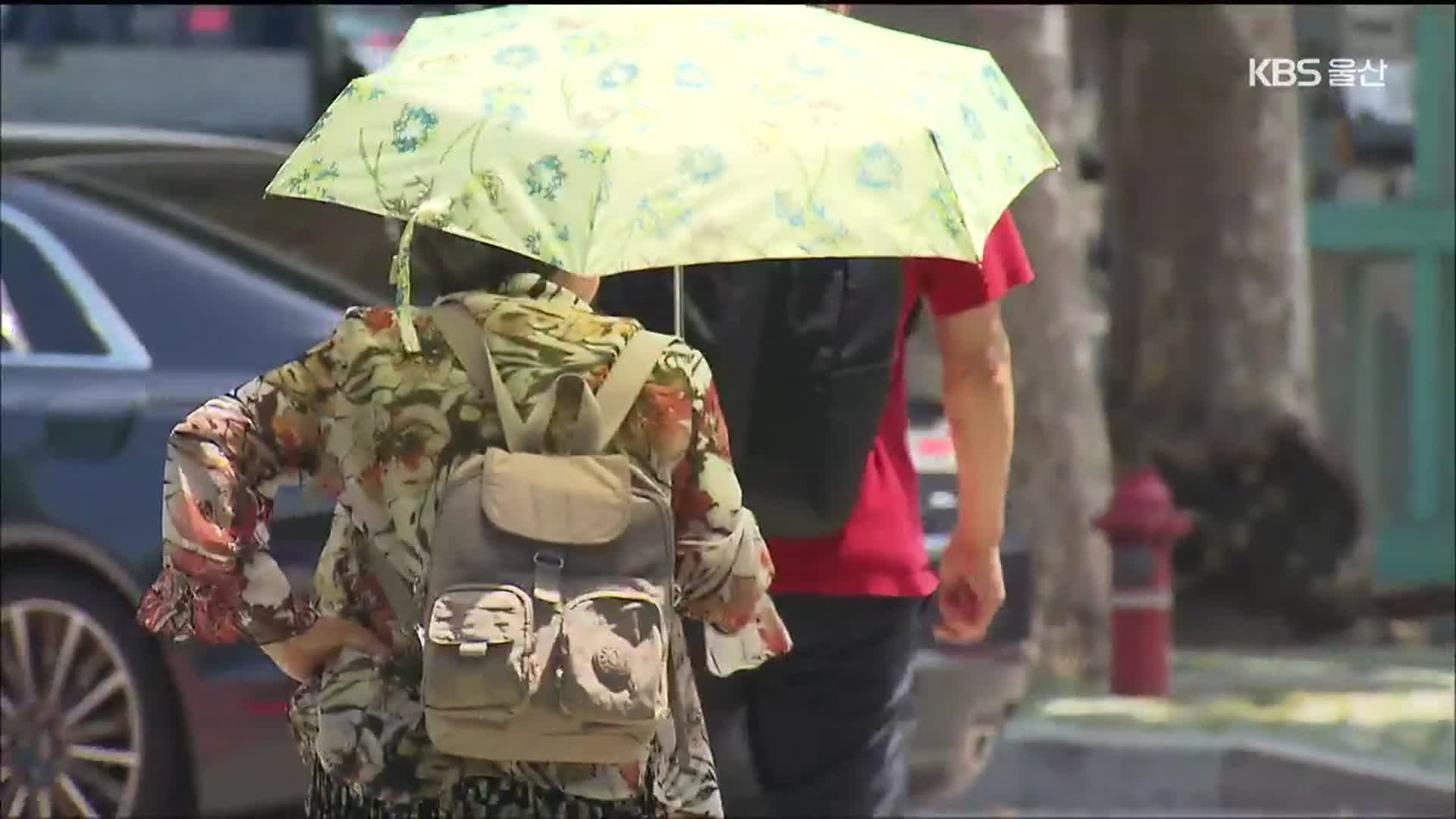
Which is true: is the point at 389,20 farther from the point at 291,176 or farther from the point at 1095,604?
the point at 291,176

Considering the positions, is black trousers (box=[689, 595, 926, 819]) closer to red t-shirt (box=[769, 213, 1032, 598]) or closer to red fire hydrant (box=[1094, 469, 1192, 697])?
red t-shirt (box=[769, 213, 1032, 598])

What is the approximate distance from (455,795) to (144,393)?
9.40 feet

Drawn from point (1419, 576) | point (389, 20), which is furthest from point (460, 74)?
point (1419, 576)

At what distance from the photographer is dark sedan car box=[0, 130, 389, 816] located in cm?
554

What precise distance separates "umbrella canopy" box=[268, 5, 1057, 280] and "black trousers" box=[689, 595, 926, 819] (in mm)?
713

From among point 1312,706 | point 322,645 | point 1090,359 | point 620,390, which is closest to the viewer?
point 620,390

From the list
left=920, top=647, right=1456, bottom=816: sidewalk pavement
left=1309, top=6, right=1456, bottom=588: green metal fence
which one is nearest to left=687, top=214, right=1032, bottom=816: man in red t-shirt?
left=920, top=647, right=1456, bottom=816: sidewalk pavement

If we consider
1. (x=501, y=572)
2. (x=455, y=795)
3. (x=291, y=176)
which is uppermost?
(x=291, y=176)

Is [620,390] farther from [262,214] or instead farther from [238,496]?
[262,214]

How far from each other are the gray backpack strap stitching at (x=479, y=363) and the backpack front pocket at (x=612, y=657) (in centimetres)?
20

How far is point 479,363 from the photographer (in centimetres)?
297

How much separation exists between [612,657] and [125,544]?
9.75 ft

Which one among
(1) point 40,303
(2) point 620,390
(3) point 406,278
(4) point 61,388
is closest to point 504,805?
(2) point 620,390

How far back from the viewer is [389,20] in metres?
10.8
